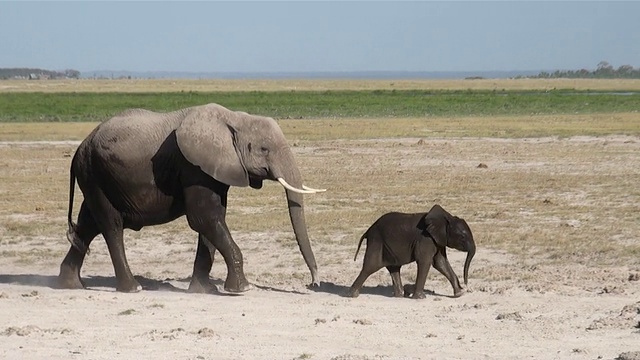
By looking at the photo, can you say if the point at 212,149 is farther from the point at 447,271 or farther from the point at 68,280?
the point at 447,271

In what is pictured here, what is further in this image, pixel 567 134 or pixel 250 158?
pixel 567 134

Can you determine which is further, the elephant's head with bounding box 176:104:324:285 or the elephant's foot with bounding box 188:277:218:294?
the elephant's foot with bounding box 188:277:218:294

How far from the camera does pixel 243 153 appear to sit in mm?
12070

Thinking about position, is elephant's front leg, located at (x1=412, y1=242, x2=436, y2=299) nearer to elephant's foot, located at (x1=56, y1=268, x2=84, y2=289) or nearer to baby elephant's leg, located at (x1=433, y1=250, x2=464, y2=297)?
baby elephant's leg, located at (x1=433, y1=250, x2=464, y2=297)

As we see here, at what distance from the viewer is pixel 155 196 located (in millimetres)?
12266

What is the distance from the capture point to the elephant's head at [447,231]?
38.1 ft

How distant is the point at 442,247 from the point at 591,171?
12.3 m

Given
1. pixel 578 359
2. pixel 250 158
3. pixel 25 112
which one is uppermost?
pixel 250 158

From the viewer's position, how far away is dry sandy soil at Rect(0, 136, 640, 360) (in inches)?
378

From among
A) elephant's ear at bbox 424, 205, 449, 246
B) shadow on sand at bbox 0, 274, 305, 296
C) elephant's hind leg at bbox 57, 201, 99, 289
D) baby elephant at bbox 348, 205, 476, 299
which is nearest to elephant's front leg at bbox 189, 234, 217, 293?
shadow on sand at bbox 0, 274, 305, 296

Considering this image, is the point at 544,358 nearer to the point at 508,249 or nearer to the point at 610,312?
the point at 610,312

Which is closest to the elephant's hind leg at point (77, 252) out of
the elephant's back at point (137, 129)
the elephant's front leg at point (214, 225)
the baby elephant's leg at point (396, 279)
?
the elephant's back at point (137, 129)

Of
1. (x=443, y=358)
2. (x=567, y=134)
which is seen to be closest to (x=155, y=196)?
(x=443, y=358)

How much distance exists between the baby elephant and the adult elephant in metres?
0.68
